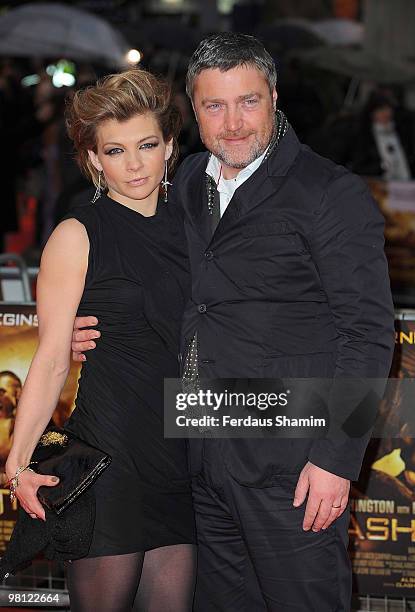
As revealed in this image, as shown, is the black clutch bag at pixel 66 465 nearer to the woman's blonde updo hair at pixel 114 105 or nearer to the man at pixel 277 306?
the man at pixel 277 306

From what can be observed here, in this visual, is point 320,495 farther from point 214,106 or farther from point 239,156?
point 214,106

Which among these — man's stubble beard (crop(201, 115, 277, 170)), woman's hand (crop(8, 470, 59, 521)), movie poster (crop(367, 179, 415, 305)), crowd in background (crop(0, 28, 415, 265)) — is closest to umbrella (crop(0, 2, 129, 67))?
crowd in background (crop(0, 28, 415, 265))

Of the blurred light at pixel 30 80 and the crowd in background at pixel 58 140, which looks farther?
the blurred light at pixel 30 80

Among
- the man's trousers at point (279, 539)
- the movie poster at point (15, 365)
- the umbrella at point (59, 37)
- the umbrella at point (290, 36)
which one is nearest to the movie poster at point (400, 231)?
the umbrella at point (59, 37)

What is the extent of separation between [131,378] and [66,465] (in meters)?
0.36

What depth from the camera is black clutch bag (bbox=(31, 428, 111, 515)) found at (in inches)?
139

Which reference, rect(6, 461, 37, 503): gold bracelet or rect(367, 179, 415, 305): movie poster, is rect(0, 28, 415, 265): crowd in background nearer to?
rect(367, 179, 415, 305): movie poster

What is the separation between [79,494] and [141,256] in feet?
2.67

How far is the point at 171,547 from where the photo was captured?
12.3 ft

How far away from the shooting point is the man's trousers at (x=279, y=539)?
362 centimetres

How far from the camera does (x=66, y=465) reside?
359 centimetres

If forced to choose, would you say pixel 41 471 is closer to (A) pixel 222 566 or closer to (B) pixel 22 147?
(A) pixel 222 566

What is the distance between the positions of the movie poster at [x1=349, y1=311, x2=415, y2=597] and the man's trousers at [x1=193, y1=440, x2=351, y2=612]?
3.49 feet

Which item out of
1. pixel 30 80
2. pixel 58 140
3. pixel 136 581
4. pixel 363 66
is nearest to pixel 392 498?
pixel 136 581
